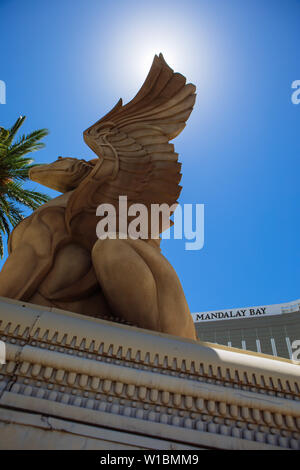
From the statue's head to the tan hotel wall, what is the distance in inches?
1129

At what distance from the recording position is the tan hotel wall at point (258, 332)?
29281mm

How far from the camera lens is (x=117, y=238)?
282cm

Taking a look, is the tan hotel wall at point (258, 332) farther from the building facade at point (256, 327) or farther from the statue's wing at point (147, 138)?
the statue's wing at point (147, 138)

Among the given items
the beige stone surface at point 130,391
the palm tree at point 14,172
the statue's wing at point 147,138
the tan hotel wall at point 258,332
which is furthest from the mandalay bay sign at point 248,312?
the beige stone surface at point 130,391

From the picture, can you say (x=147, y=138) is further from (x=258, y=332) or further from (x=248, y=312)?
(x=258, y=332)

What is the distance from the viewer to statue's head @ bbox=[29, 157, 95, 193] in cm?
386

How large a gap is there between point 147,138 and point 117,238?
159 centimetres

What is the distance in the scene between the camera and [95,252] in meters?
2.79

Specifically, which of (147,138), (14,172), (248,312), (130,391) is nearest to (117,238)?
(130,391)

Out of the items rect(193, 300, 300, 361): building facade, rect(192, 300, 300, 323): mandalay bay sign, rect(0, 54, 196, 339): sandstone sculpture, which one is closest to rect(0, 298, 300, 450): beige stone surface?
rect(0, 54, 196, 339): sandstone sculpture

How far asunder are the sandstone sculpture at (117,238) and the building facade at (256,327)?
28.7m
